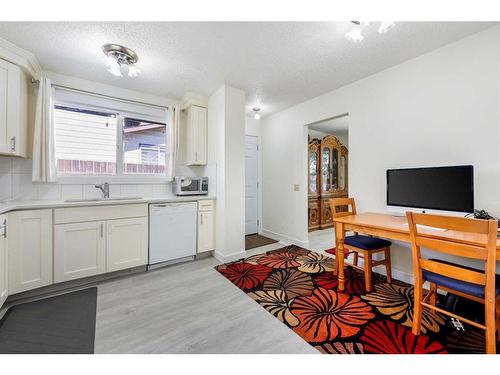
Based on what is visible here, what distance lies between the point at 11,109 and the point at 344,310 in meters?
3.64

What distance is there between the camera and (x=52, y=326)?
1.61 m

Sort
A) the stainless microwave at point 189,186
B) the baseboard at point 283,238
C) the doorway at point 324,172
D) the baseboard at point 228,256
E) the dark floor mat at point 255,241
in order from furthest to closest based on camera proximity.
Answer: the doorway at point 324,172
the dark floor mat at point 255,241
the baseboard at point 283,238
the stainless microwave at point 189,186
the baseboard at point 228,256

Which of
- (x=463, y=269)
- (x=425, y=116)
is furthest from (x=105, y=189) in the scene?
(x=425, y=116)

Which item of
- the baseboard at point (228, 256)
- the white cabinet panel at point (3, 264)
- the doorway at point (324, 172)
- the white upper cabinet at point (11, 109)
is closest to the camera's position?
the white cabinet panel at point (3, 264)

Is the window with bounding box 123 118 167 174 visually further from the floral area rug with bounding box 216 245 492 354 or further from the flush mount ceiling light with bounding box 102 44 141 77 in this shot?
the floral area rug with bounding box 216 245 492 354

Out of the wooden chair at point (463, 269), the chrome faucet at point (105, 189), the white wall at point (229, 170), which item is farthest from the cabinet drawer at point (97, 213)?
the wooden chair at point (463, 269)

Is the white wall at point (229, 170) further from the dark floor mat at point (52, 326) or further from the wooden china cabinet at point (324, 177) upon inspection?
the wooden china cabinet at point (324, 177)

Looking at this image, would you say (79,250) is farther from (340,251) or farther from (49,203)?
(340,251)

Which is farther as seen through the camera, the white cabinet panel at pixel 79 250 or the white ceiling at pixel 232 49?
the white cabinet panel at pixel 79 250

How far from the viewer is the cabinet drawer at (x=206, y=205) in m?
2.95

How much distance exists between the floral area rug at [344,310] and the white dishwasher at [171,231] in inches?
22.6

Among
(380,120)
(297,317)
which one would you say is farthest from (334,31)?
(297,317)

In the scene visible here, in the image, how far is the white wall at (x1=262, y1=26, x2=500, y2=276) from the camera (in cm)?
176
